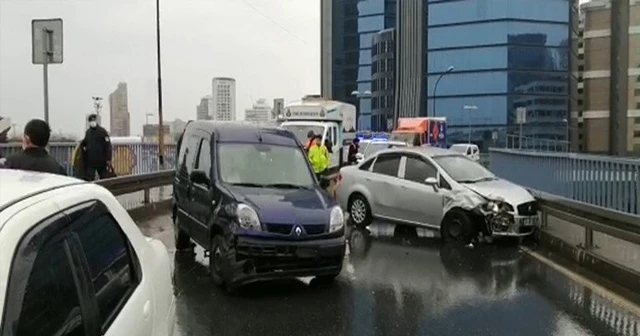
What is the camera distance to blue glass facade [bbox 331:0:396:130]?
98000 millimetres

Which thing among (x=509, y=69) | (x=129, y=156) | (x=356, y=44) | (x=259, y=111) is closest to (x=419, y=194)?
(x=129, y=156)

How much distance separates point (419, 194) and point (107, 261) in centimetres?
910

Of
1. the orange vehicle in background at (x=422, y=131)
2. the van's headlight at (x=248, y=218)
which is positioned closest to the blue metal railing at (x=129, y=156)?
the van's headlight at (x=248, y=218)

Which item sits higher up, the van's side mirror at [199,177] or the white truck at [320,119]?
the white truck at [320,119]

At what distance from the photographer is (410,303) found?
7250 mm

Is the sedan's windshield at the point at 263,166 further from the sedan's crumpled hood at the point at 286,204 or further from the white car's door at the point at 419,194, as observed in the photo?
the white car's door at the point at 419,194

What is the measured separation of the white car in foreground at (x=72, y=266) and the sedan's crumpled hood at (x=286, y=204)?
366 cm

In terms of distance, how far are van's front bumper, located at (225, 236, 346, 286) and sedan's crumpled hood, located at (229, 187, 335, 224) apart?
0.26 m

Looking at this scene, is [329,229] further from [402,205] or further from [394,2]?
[394,2]

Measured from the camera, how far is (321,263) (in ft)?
25.0

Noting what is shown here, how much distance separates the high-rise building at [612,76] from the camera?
99.9 feet

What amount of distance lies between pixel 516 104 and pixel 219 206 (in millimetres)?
73314

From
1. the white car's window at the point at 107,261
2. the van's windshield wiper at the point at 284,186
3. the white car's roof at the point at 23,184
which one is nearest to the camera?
the white car's roof at the point at 23,184

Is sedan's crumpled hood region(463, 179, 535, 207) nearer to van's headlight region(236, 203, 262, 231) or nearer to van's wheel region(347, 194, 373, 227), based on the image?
van's wheel region(347, 194, 373, 227)
